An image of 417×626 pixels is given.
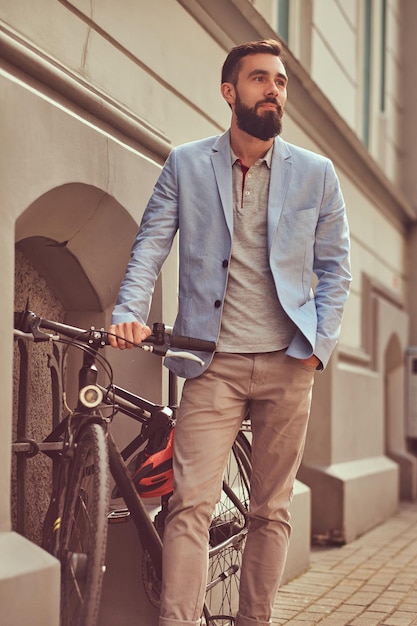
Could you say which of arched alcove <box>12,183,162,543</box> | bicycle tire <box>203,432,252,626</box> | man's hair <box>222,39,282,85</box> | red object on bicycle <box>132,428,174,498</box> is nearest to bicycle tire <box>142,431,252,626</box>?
bicycle tire <box>203,432,252,626</box>

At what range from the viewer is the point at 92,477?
3.26m

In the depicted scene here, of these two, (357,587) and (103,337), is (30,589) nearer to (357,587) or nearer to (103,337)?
(103,337)

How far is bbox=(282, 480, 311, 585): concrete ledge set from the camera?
6.82 metres

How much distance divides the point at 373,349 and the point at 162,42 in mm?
6171


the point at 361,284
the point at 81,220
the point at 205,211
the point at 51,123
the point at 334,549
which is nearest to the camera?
the point at 205,211

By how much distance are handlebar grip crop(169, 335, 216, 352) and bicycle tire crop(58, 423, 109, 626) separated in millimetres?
401

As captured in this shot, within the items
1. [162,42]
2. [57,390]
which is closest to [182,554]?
[57,390]

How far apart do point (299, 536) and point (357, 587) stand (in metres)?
0.69

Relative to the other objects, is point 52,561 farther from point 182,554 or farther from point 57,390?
point 57,390

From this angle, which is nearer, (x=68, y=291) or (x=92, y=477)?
(x=92, y=477)

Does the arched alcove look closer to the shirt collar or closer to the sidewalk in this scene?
the shirt collar

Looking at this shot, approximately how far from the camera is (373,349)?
11.1m

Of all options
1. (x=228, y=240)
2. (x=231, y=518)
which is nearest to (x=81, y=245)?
(x=228, y=240)

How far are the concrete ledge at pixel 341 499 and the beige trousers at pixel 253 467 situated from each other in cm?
488
